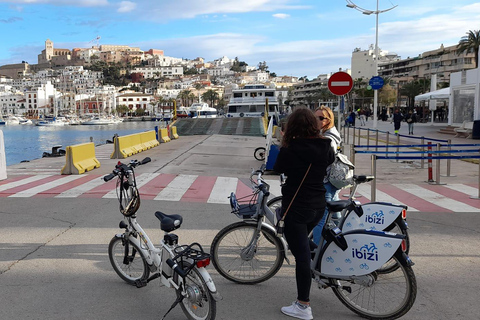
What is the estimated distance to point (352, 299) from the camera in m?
4.24

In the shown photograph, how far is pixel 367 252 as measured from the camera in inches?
157

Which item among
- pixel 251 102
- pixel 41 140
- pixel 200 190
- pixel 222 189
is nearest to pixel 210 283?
pixel 200 190

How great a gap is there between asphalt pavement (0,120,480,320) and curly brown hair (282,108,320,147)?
1623 mm

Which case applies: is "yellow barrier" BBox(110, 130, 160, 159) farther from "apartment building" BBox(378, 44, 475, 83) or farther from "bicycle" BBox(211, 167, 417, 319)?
"apartment building" BBox(378, 44, 475, 83)

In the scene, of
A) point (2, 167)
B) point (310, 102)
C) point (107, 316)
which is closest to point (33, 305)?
point (107, 316)

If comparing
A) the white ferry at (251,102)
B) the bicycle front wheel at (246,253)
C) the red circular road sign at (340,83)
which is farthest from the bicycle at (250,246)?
the white ferry at (251,102)

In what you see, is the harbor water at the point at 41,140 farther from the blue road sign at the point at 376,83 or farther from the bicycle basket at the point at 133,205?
the bicycle basket at the point at 133,205

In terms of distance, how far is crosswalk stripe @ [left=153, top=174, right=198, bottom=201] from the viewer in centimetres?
985

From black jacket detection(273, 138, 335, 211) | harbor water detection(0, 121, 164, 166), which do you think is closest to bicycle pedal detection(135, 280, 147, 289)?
black jacket detection(273, 138, 335, 211)

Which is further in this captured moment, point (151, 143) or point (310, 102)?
point (310, 102)

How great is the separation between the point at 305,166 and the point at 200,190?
6.91m

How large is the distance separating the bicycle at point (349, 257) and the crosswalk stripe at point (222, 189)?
461cm

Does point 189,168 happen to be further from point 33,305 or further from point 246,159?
point 33,305

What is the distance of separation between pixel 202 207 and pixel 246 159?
925 cm
